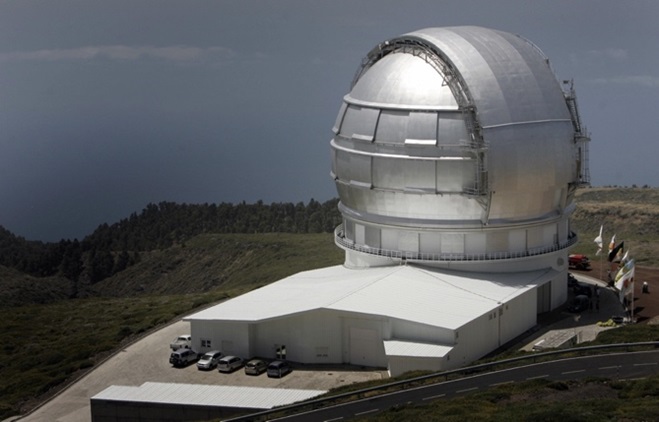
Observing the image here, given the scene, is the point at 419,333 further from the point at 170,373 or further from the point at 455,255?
the point at 170,373

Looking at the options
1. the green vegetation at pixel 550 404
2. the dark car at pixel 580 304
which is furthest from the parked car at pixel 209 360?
the dark car at pixel 580 304

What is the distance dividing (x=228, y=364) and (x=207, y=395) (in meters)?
6.66

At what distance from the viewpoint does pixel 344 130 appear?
233ft

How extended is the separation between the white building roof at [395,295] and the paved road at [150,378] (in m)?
3.28

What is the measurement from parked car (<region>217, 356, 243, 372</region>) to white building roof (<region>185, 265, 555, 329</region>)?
2.19 meters

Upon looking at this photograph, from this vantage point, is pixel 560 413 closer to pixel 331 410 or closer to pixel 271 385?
pixel 331 410

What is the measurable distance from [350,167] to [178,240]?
2940 inches

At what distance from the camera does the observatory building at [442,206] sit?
60.7 metres

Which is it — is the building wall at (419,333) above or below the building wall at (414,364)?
above

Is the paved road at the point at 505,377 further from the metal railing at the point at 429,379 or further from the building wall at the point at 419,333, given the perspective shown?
the building wall at the point at 419,333

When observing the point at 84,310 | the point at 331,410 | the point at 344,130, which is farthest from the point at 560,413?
the point at 84,310

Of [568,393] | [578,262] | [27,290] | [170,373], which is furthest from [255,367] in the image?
[27,290]

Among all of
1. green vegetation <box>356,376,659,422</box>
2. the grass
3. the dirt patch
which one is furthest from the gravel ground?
the dirt patch

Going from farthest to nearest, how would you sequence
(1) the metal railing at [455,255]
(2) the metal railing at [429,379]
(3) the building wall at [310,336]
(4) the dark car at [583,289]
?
(4) the dark car at [583,289]
(1) the metal railing at [455,255]
(3) the building wall at [310,336]
(2) the metal railing at [429,379]
